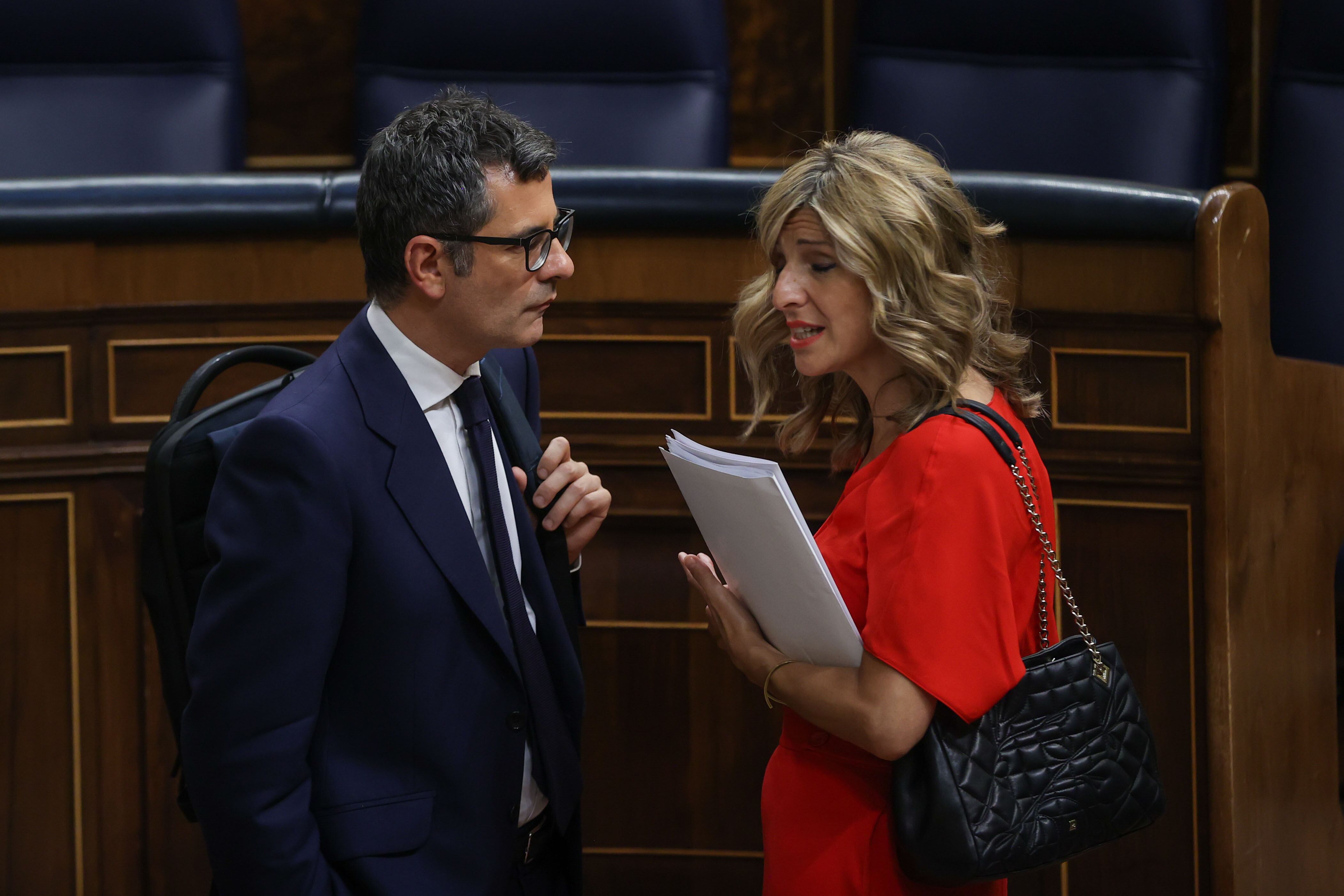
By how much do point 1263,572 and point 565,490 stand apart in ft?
3.01

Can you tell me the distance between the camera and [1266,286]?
5.13 ft

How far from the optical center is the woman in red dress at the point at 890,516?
3.29 feet

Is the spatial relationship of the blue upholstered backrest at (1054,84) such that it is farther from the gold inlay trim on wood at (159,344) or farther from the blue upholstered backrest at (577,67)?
the gold inlay trim on wood at (159,344)

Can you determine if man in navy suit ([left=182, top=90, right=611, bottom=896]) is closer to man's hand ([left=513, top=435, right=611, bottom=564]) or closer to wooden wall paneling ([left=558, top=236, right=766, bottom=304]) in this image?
man's hand ([left=513, top=435, right=611, bottom=564])

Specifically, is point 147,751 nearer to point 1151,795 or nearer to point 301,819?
point 301,819

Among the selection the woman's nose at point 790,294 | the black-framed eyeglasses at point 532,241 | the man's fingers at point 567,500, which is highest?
the black-framed eyeglasses at point 532,241

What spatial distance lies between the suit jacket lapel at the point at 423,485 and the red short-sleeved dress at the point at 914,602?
303 millimetres

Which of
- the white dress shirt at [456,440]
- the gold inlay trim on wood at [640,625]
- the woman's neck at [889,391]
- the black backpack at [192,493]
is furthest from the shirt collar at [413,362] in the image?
the gold inlay trim on wood at [640,625]

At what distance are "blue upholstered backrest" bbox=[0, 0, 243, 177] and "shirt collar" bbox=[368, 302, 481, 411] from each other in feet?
5.74

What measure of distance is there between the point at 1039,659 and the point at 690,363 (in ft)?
2.39

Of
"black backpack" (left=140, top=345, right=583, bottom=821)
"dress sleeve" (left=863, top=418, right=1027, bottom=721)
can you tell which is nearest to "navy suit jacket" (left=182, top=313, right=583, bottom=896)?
"black backpack" (left=140, top=345, right=583, bottom=821)

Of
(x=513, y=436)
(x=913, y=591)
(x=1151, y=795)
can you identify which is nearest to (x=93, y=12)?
(x=513, y=436)

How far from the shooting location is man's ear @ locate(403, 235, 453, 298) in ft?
3.50

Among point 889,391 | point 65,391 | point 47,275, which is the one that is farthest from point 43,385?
point 889,391
